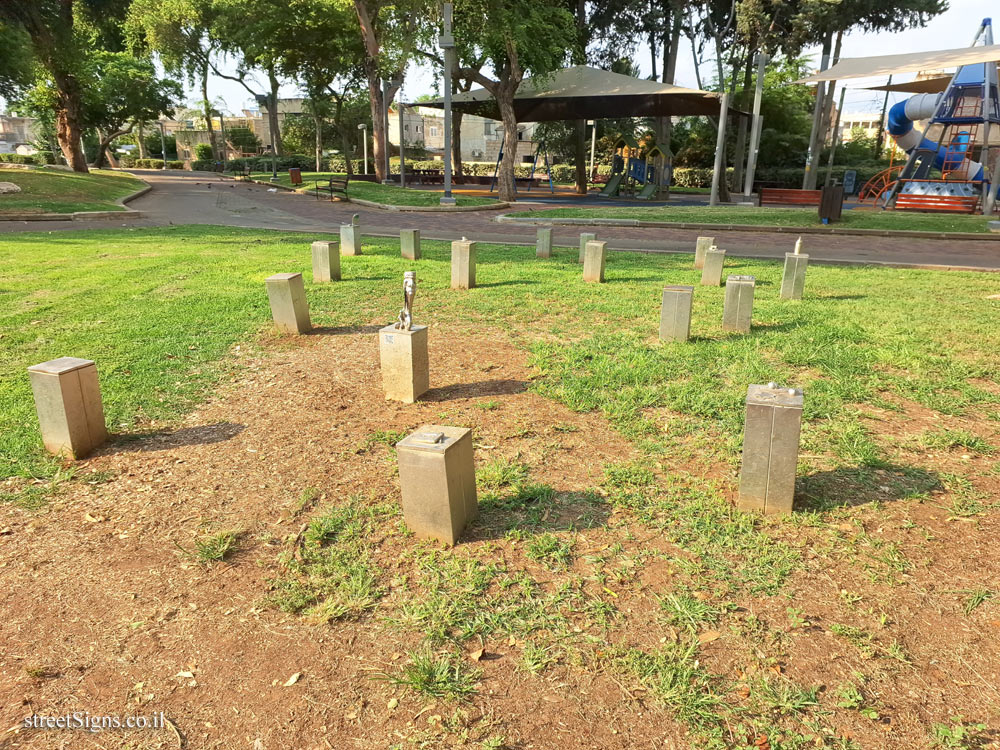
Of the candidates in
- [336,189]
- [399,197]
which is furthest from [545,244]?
[336,189]

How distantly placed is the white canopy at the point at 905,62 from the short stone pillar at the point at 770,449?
1673 cm

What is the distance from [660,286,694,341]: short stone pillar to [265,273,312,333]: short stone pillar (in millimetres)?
3382

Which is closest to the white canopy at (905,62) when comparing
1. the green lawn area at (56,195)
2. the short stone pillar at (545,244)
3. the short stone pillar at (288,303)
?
the short stone pillar at (545,244)

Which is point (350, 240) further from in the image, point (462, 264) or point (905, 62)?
point (905, 62)

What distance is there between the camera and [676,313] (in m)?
5.92

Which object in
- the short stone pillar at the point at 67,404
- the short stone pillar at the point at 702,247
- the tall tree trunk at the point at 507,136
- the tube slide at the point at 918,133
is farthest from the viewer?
the tall tree trunk at the point at 507,136

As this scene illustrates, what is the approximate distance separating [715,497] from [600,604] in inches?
43.4

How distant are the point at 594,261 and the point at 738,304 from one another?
290 cm

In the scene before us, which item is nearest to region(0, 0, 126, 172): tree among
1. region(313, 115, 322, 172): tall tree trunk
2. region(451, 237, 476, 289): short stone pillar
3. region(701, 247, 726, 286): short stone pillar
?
region(313, 115, 322, 172): tall tree trunk

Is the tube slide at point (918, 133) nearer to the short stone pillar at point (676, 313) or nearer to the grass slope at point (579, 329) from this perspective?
the grass slope at point (579, 329)

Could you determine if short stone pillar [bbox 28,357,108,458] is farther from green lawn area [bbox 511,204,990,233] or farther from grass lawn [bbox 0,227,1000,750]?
green lawn area [bbox 511,204,990,233]

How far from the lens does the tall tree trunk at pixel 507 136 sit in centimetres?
2139

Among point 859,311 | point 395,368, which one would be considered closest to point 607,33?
point 859,311

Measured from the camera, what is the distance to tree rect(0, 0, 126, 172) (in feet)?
80.0
